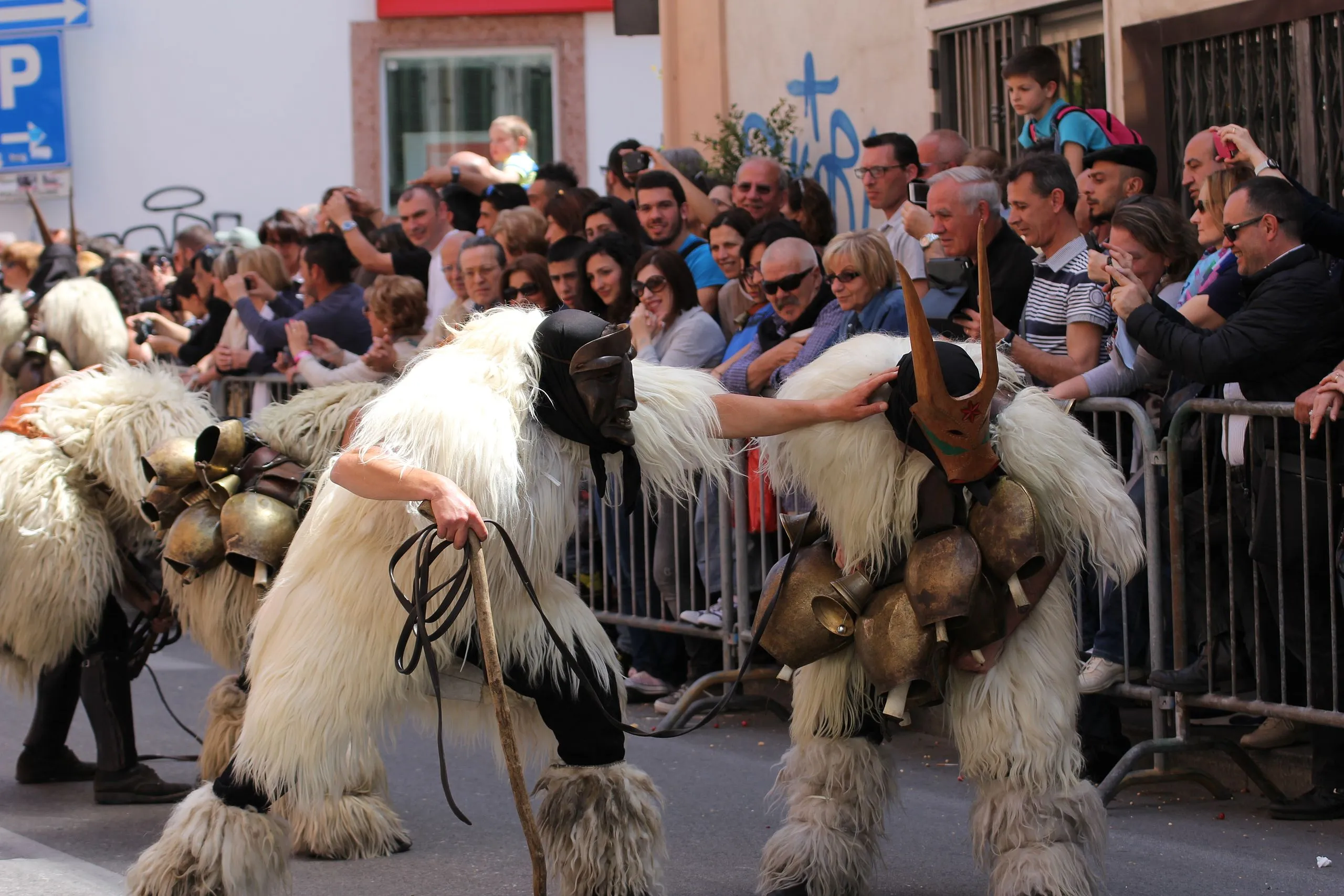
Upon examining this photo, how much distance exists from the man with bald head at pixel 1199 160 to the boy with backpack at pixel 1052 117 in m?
0.88

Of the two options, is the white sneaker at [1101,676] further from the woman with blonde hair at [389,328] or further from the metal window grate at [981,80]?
the metal window grate at [981,80]

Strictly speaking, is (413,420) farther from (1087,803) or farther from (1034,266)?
(1034,266)

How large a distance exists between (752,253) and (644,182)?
4.38 ft

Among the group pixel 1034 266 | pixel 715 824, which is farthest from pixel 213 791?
pixel 1034 266

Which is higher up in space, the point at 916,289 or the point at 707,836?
the point at 916,289

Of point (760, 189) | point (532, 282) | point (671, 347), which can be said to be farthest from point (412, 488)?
point (760, 189)

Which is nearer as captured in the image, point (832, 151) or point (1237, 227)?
point (1237, 227)

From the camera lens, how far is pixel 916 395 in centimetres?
397

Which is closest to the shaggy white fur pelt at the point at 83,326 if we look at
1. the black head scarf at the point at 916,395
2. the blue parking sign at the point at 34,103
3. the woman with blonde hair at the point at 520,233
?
the woman with blonde hair at the point at 520,233

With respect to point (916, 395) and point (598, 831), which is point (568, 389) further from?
point (598, 831)

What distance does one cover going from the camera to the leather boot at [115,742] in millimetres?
5934

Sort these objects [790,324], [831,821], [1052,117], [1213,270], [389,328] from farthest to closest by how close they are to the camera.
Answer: [389,328]
[1052,117]
[790,324]
[1213,270]
[831,821]

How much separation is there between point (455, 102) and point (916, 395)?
57.8 ft

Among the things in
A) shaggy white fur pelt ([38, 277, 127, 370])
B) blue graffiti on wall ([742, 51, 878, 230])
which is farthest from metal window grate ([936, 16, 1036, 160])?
shaggy white fur pelt ([38, 277, 127, 370])
